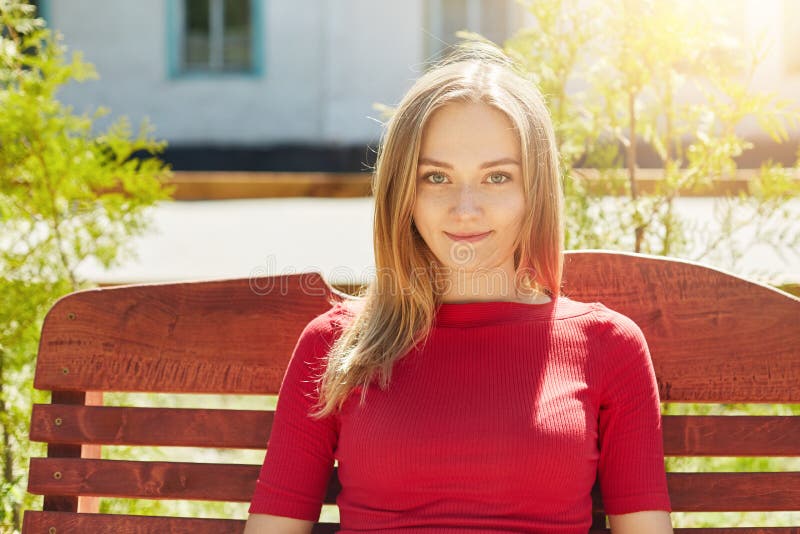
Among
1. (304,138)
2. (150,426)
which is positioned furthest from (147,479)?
(304,138)

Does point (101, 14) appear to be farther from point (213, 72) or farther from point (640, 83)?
point (640, 83)

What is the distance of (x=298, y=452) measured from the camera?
6.75 ft

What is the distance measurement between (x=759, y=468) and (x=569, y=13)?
2.04 metres

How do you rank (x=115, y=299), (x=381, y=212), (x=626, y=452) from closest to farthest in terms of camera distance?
1. (x=626, y=452)
2. (x=381, y=212)
3. (x=115, y=299)

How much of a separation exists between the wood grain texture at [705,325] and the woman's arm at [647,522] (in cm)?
40

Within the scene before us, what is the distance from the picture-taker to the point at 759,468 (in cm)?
375

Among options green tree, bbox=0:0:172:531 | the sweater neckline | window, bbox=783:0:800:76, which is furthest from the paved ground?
window, bbox=783:0:800:76

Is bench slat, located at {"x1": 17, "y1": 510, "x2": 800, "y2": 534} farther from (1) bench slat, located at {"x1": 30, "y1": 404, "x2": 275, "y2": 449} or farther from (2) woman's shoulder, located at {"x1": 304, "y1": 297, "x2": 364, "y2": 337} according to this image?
(2) woman's shoulder, located at {"x1": 304, "y1": 297, "x2": 364, "y2": 337}

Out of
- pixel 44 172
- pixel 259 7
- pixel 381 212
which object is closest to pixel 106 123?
pixel 259 7

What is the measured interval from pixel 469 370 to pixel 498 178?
16.7 inches

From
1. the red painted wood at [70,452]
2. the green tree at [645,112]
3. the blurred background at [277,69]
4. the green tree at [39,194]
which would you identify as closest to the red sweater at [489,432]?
the red painted wood at [70,452]

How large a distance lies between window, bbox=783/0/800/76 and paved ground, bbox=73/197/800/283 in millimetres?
5512

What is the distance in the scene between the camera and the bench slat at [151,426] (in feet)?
7.53

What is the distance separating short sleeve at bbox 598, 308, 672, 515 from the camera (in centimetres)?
191
